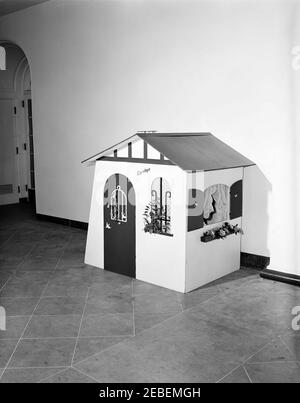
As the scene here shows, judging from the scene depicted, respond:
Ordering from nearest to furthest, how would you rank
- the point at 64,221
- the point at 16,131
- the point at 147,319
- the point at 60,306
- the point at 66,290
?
1. the point at 147,319
2. the point at 60,306
3. the point at 66,290
4. the point at 64,221
5. the point at 16,131

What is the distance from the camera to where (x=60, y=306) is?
4711 mm

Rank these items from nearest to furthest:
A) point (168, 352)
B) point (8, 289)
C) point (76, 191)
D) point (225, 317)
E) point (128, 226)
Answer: point (168, 352) → point (225, 317) → point (8, 289) → point (128, 226) → point (76, 191)

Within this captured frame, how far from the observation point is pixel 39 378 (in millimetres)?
3336

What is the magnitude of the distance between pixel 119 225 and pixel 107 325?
1.66 metres

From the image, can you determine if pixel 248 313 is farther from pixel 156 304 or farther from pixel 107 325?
pixel 107 325

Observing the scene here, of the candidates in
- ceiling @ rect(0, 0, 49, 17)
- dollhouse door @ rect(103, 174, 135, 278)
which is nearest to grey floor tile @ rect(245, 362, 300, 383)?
dollhouse door @ rect(103, 174, 135, 278)

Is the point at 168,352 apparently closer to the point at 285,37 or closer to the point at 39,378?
the point at 39,378

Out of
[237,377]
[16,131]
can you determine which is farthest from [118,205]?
[16,131]

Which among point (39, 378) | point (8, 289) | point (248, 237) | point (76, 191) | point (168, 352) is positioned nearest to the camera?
point (39, 378)

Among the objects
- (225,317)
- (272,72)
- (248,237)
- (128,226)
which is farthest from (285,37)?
(225,317)

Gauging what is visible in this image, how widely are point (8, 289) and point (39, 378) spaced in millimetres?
2050

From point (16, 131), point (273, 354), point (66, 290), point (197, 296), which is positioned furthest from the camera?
point (16, 131)

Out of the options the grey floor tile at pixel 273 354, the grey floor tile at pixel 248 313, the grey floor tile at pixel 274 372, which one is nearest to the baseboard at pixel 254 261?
the grey floor tile at pixel 248 313

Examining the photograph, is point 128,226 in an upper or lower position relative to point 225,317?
upper
